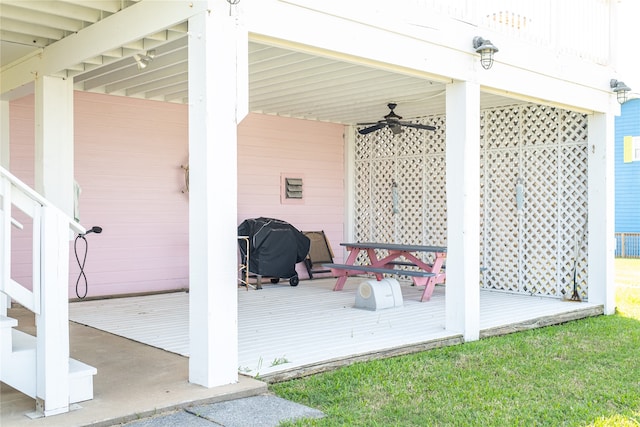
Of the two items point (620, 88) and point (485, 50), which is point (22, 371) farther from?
point (620, 88)

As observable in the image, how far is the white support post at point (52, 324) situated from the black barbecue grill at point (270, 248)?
16.5 ft

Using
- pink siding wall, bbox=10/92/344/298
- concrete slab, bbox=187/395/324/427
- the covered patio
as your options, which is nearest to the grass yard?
concrete slab, bbox=187/395/324/427

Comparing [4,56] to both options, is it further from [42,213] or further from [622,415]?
[622,415]

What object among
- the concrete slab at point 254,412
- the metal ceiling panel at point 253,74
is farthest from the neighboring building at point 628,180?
the concrete slab at point 254,412

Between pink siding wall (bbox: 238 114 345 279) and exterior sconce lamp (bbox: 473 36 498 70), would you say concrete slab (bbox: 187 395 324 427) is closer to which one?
exterior sconce lamp (bbox: 473 36 498 70)

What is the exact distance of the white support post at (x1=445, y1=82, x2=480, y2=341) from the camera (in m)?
5.70

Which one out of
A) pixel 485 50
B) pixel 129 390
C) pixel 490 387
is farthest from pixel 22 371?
pixel 485 50

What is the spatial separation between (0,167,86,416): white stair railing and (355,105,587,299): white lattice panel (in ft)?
20.6

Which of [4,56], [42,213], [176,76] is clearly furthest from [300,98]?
[42,213]

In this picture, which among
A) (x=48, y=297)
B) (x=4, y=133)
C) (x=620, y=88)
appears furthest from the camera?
(x=620, y=88)

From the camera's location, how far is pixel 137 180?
7949 mm

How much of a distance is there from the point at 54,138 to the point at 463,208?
3682 millimetres

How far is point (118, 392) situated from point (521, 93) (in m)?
4.69

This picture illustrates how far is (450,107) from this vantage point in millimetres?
5809
